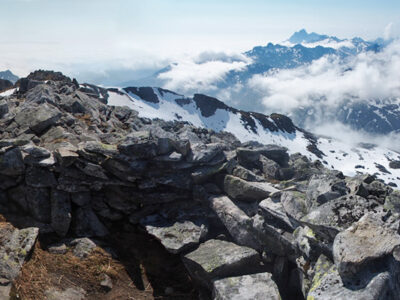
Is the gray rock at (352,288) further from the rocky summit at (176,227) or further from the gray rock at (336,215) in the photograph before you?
the gray rock at (336,215)

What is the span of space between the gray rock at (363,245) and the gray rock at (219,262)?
143 inches

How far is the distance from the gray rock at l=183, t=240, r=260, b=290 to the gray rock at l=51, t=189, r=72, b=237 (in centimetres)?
525

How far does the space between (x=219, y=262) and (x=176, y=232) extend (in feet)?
8.31

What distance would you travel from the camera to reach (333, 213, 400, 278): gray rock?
7.26m

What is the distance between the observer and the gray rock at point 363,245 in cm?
726

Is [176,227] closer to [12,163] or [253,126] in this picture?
[12,163]

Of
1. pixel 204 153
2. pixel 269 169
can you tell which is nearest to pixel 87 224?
pixel 204 153

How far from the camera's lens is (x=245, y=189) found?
42.3ft

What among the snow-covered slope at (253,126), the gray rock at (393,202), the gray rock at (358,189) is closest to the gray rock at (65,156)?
the gray rock at (358,189)

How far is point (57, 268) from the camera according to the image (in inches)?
418

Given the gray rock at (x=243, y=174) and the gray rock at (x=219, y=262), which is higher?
the gray rock at (x=243, y=174)

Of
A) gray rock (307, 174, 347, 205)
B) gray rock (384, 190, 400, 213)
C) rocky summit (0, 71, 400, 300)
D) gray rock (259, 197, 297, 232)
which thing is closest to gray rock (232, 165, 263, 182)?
rocky summit (0, 71, 400, 300)

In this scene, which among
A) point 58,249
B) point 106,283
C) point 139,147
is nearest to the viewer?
point 106,283

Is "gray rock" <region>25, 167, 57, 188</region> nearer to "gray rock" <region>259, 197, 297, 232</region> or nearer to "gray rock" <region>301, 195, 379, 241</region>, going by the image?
"gray rock" <region>259, 197, 297, 232</region>
